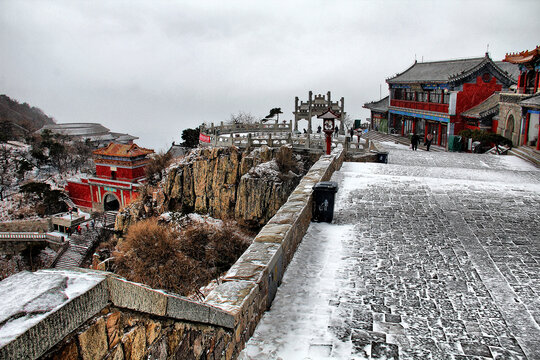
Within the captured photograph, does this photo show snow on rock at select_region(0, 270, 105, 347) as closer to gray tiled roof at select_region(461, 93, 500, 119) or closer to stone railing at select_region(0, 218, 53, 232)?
gray tiled roof at select_region(461, 93, 500, 119)

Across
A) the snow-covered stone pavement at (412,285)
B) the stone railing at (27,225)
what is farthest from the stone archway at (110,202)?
the snow-covered stone pavement at (412,285)

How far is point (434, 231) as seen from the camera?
7.75 m

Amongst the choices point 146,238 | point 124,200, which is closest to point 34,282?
point 146,238

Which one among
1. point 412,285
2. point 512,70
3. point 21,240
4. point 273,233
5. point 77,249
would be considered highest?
point 512,70

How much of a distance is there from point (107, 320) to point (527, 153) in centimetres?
2296

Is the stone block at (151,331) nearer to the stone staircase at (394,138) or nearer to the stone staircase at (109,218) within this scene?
the stone staircase at (394,138)

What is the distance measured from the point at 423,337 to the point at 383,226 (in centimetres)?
372

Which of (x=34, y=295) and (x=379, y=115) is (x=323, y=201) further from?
(x=379, y=115)

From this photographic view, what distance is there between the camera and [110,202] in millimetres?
43031

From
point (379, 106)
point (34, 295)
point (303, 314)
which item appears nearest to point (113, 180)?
point (379, 106)

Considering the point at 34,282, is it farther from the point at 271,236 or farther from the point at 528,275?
the point at 528,275

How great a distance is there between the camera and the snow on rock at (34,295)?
1.79 metres

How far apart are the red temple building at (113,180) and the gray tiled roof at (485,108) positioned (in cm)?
3012

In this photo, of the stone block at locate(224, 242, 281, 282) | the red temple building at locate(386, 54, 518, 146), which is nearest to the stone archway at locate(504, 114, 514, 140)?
the red temple building at locate(386, 54, 518, 146)
